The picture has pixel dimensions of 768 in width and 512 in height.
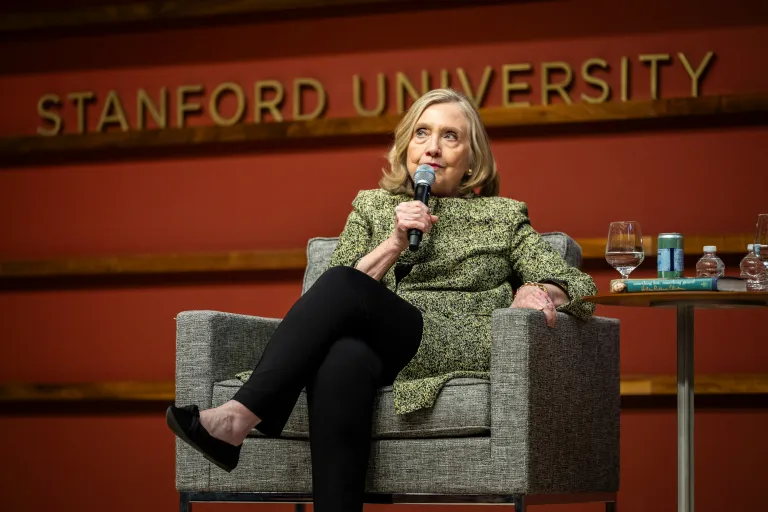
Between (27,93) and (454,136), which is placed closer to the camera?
(454,136)

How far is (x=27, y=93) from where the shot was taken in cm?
429

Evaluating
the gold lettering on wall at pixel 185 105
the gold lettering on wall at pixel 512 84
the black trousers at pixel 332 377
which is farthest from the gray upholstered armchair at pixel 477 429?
the gold lettering on wall at pixel 185 105

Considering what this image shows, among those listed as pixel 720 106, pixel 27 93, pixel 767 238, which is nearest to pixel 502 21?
pixel 720 106

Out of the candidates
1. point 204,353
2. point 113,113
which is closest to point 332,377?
point 204,353

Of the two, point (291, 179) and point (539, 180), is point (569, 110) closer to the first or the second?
point (539, 180)

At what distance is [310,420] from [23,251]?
2.30 meters

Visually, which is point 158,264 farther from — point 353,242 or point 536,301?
point 536,301

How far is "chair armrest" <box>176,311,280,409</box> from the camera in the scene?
2.59 meters

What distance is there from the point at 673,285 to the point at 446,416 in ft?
1.89

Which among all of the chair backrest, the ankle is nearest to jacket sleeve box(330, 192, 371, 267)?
the chair backrest

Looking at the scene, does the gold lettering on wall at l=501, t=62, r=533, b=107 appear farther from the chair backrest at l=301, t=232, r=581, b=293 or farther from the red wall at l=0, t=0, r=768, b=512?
the chair backrest at l=301, t=232, r=581, b=293

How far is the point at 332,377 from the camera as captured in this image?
2.32 m

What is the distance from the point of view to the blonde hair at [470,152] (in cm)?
294

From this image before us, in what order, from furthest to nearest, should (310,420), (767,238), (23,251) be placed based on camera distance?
1. (23,251)
2. (767,238)
3. (310,420)
